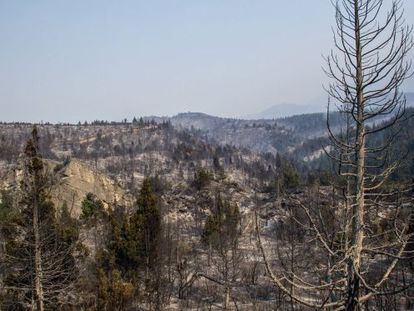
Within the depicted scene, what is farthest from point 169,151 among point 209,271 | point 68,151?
point 209,271

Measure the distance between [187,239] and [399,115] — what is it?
48.8 m

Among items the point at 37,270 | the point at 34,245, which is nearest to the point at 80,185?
the point at 34,245

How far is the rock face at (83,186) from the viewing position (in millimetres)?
57312

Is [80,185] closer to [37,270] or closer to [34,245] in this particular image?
[34,245]

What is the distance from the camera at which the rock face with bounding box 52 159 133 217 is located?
57.3m

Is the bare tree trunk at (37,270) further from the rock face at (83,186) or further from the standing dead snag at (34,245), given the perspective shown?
the rock face at (83,186)

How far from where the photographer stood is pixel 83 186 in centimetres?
6147

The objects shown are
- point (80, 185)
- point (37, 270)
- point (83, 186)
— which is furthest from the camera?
point (83, 186)

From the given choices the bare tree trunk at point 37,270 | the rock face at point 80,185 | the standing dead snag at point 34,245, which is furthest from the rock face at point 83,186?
the bare tree trunk at point 37,270

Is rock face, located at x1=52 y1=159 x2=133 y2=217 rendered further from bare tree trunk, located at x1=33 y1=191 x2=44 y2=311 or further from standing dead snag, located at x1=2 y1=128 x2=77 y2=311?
bare tree trunk, located at x1=33 y1=191 x2=44 y2=311

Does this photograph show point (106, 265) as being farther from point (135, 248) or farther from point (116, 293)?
point (116, 293)

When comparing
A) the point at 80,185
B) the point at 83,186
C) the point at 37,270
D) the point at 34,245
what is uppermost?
the point at 34,245

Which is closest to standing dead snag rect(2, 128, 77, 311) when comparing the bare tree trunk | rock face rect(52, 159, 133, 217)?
the bare tree trunk

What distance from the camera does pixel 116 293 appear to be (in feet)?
63.1
